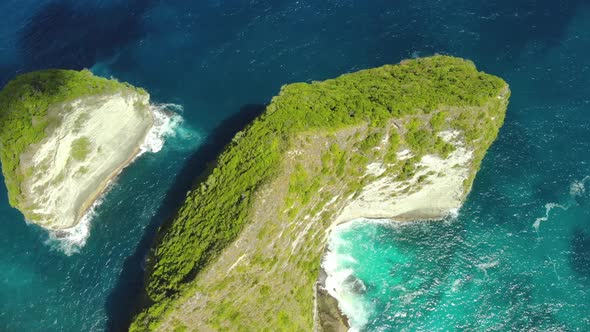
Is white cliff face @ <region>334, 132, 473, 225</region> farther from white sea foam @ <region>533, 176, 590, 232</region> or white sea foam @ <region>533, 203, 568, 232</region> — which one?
white sea foam @ <region>533, 176, 590, 232</region>

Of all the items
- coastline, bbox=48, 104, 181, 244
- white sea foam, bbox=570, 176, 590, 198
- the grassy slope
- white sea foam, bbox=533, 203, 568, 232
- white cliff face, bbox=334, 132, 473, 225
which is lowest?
white sea foam, bbox=533, 203, 568, 232

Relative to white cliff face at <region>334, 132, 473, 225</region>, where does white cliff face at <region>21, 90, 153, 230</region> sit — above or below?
above

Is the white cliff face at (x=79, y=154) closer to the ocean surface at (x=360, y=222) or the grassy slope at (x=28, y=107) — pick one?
the grassy slope at (x=28, y=107)

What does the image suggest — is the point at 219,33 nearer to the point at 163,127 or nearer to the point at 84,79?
the point at 163,127

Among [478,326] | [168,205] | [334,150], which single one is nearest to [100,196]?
[168,205]

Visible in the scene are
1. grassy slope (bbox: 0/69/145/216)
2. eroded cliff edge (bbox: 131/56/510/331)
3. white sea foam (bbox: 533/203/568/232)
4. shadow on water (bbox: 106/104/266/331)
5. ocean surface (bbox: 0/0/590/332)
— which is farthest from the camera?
white sea foam (bbox: 533/203/568/232)

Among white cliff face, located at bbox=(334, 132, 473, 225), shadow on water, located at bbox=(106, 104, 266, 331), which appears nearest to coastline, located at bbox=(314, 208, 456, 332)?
white cliff face, located at bbox=(334, 132, 473, 225)
